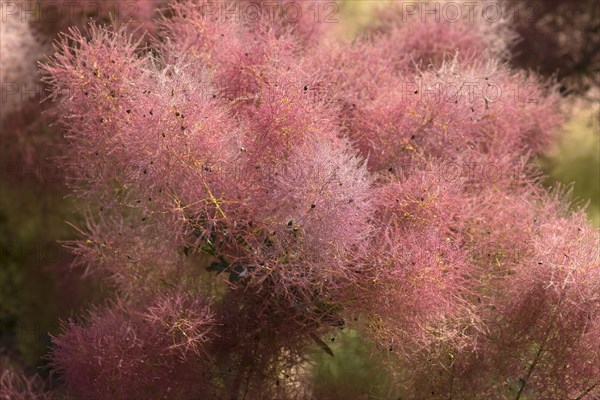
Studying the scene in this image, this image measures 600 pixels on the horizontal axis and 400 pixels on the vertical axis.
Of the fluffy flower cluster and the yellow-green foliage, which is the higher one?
the fluffy flower cluster

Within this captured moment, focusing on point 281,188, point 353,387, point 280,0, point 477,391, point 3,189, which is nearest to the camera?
point 281,188

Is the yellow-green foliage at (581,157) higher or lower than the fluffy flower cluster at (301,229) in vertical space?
lower

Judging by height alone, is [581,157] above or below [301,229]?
below

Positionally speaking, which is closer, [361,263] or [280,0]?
[361,263]

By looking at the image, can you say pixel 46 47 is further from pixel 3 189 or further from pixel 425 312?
pixel 425 312

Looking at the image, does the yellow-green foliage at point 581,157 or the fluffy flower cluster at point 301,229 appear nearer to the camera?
the fluffy flower cluster at point 301,229

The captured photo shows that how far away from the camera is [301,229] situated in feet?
5.39

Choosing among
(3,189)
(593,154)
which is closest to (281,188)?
(3,189)

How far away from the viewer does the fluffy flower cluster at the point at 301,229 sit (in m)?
1.70

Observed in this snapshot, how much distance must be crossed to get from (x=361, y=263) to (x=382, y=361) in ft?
1.39

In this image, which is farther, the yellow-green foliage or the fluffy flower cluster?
the yellow-green foliage

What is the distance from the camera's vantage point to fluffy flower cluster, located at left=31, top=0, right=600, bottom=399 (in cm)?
170

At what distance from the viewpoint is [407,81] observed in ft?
6.73

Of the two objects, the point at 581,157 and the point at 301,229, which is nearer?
the point at 301,229
